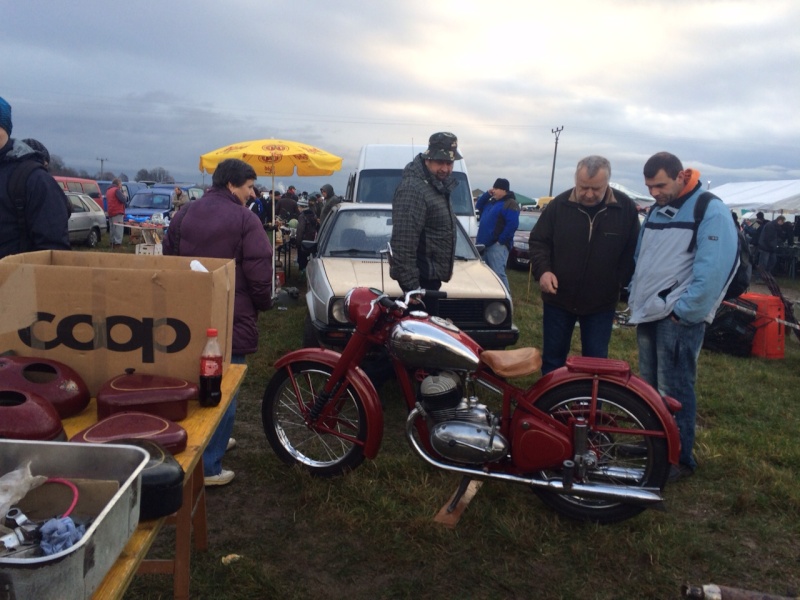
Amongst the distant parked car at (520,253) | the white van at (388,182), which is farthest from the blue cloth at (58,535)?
the distant parked car at (520,253)

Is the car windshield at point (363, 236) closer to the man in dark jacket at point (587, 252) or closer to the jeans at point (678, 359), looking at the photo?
the man in dark jacket at point (587, 252)

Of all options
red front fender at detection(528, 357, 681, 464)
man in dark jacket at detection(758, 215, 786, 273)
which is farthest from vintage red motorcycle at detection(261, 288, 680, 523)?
man in dark jacket at detection(758, 215, 786, 273)

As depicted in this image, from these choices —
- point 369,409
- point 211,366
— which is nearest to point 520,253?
point 369,409

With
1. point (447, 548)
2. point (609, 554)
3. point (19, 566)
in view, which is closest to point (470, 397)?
point (447, 548)

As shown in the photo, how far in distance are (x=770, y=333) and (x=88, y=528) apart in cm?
810

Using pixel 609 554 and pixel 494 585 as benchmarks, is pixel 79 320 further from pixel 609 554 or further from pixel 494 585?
pixel 609 554

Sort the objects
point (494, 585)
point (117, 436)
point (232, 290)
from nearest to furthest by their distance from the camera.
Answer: point (117, 436) < point (232, 290) < point (494, 585)

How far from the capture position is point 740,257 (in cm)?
369

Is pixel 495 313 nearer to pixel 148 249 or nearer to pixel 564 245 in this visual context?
pixel 564 245

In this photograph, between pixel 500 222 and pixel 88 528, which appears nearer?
pixel 88 528

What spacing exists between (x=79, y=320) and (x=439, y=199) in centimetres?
255

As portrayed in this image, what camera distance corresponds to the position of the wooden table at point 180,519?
1429 mm

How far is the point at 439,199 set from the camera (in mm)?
4203

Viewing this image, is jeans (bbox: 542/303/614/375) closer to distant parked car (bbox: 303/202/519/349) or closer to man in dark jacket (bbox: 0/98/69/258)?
distant parked car (bbox: 303/202/519/349)
